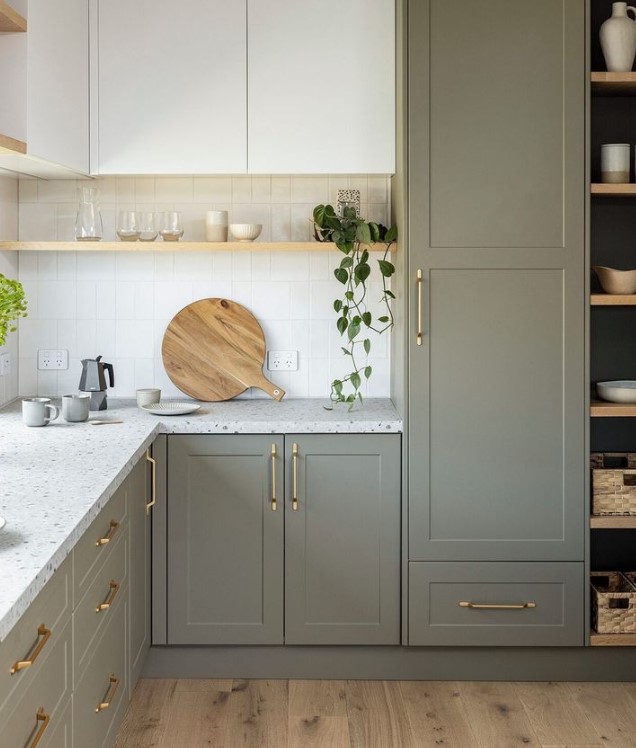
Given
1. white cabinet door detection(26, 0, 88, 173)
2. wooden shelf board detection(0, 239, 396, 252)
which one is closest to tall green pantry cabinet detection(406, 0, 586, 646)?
wooden shelf board detection(0, 239, 396, 252)

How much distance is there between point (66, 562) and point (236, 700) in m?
1.39

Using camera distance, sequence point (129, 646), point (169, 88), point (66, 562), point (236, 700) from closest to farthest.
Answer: point (66, 562)
point (129, 646)
point (236, 700)
point (169, 88)

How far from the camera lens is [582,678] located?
9.96 ft

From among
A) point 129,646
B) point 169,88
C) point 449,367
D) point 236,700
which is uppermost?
point 169,88

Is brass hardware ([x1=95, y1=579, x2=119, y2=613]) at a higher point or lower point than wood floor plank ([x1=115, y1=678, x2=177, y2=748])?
higher

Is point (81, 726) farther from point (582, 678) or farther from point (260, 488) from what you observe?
point (582, 678)

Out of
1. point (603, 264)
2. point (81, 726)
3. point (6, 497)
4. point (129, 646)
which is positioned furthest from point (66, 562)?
point (603, 264)

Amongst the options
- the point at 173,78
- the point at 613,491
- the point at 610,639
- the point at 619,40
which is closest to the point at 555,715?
the point at 610,639

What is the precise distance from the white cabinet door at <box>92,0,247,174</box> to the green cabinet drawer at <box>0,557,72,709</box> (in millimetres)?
1872

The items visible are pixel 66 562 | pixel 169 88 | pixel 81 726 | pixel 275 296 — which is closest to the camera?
pixel 66 562

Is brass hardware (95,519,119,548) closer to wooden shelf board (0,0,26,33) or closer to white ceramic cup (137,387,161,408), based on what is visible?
white ceramic cup (137,387,161,408)

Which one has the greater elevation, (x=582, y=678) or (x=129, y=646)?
(x=129, y=646)

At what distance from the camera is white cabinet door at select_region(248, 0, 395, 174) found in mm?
3141

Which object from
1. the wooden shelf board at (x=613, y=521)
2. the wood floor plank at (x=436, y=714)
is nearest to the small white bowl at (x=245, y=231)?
the wooden shelf board at (x=613, y=521)
